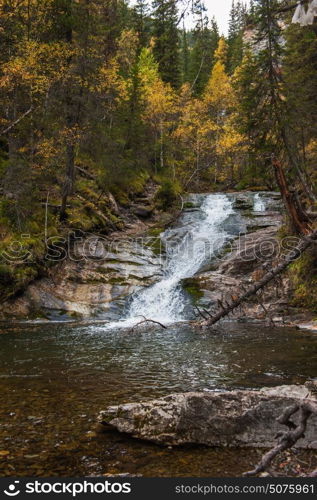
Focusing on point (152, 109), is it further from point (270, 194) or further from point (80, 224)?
point (80, 224)

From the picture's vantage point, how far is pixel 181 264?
22.1m

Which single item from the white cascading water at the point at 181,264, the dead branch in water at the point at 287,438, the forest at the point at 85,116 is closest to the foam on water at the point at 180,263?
the white cascading water at the point at 181,264

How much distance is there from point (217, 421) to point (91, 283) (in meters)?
14.1

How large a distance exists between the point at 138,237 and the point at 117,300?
742 cm

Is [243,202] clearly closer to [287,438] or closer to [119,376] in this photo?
[119,376]

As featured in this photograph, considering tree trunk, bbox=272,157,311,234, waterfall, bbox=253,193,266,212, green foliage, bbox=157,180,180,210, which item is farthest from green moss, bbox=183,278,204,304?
green foliage, bbox=157,180,180,210

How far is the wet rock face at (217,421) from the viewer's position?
5.16 metres

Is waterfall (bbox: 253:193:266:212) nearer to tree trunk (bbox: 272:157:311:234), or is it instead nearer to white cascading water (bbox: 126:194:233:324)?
white cascading water (bbox: 126:194:233:324)

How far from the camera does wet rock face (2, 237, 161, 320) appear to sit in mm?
16734

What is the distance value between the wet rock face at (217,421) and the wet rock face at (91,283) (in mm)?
11799

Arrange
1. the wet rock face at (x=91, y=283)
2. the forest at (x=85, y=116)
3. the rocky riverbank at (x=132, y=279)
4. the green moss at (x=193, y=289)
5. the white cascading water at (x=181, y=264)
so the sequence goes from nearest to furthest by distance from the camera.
Answer: 1. the forest at (x=85, y=116)
2. the rocky riverbank at (x=132, y=279)
3. the wet rock face at (x=91, y=283)
4. the white cascading water at (x=181, y=264)
5. the green moss at (x=193, y=289)

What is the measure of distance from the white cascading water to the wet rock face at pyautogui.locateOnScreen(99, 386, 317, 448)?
11.0 metres

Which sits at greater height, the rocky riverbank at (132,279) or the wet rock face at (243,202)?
the wet rock face at (243,202)

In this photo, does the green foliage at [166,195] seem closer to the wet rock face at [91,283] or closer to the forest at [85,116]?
the forest at [85,116]
